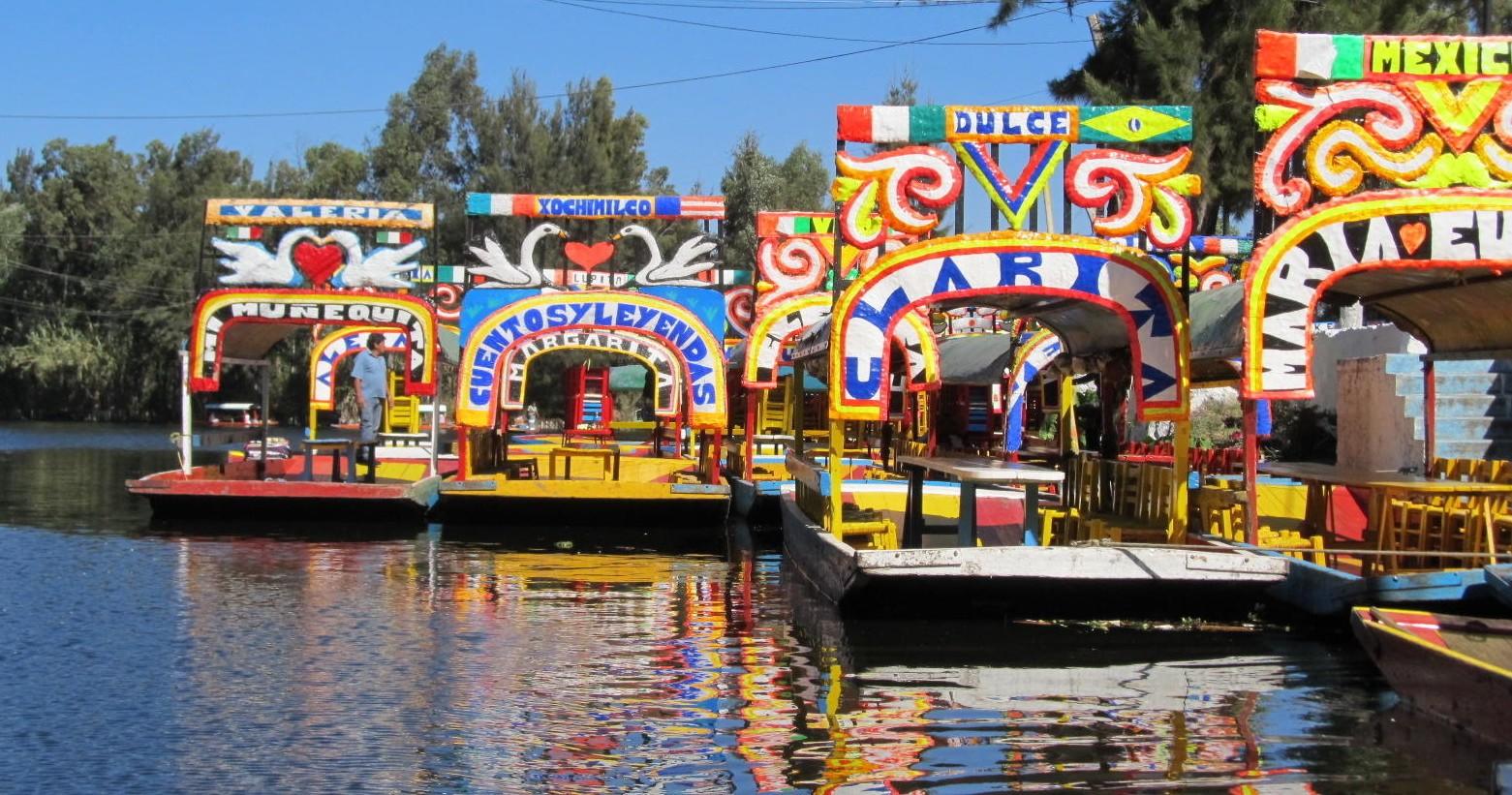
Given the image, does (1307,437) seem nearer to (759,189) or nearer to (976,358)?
(976,358)

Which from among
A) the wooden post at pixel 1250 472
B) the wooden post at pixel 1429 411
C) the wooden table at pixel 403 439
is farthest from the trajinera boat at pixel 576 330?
the wooden post at pixel 1250 472

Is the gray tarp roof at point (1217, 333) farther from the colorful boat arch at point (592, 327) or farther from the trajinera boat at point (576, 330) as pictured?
the trajinera boat at point (576, 330)

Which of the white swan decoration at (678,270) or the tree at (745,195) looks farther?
the tree at (745,195)

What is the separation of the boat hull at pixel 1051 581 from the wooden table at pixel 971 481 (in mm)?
545

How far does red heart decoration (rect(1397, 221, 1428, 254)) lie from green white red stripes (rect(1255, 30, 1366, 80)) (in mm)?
1389

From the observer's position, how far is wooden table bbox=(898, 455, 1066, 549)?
13.1m

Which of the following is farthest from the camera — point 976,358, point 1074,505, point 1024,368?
point 976,358

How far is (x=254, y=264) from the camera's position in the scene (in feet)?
72.7

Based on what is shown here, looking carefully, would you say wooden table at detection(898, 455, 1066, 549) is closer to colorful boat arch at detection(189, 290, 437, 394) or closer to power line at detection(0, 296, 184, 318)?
colorful boat arch at detection(189, 290, 437, 394)

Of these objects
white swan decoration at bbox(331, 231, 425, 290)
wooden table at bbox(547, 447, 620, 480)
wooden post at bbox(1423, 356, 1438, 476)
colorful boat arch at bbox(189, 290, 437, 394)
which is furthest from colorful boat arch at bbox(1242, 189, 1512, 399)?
white swan decoration at bbox(331, 231, 425, 290)

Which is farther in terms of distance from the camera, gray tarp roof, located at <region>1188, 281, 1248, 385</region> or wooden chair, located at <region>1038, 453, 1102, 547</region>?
wooden chair, located at <region>1038, 453, 1102, 547</region>

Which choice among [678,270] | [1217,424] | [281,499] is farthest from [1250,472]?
[1217,424]

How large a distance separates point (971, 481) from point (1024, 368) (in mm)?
11345

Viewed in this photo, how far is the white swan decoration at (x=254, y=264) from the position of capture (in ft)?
72.6
